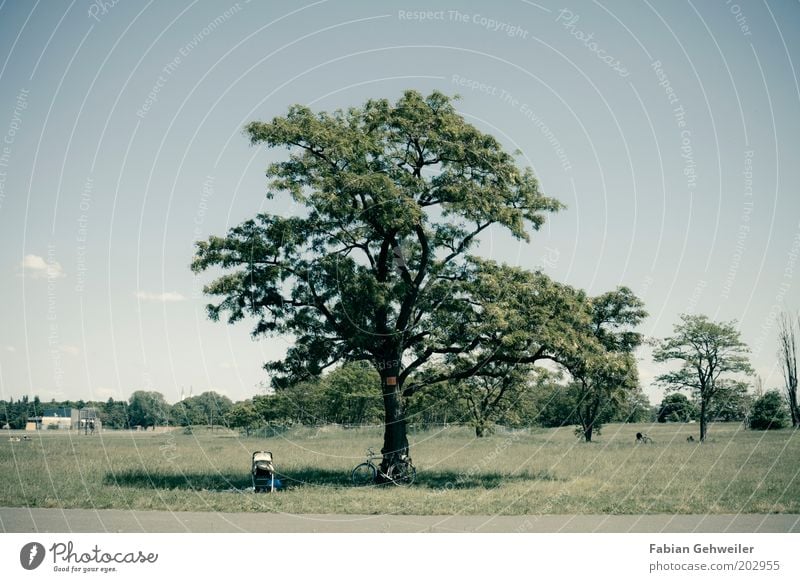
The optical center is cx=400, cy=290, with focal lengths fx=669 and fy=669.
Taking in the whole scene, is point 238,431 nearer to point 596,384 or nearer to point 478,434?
point 478,434

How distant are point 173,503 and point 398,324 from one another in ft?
31.8

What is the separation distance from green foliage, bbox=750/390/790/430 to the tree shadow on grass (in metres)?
40.1

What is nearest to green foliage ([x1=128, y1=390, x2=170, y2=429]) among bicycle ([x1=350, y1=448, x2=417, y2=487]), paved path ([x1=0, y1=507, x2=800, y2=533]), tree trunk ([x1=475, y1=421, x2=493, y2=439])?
tree trunk ([x1=475, y1=421, x2=493, y2=439])

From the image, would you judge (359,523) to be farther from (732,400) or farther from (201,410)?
(201,410)

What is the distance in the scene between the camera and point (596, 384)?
25109mm

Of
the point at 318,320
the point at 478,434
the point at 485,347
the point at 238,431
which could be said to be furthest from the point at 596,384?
the point at 238,431

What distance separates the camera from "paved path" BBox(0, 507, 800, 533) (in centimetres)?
1388

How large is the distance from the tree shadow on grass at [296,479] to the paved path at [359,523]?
4.53 meters

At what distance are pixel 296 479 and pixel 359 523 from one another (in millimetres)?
9164

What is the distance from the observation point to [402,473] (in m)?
22.7

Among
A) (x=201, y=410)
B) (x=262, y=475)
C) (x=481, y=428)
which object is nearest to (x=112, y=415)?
(x=201, y=410)

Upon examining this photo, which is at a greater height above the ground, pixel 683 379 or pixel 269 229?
pixel 269 229
